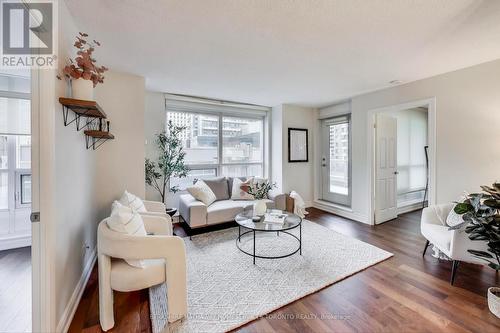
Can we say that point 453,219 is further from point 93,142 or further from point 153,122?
point 153,122

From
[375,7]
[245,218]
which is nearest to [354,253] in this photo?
[245,218]

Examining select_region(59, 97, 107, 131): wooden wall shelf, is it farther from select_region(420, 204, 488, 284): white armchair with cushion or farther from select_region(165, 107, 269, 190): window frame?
select_region(420, 204, 488, 284): white armchair with cushion

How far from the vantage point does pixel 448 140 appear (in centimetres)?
285

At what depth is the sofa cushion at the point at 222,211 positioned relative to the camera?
323cm

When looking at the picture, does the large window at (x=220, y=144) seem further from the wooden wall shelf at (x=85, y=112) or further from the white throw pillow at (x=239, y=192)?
the wooden wall shelf at (x=85, y=112)

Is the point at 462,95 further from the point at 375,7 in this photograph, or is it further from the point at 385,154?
the point at 375,7

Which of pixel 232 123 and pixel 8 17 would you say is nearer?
pixel 8 17

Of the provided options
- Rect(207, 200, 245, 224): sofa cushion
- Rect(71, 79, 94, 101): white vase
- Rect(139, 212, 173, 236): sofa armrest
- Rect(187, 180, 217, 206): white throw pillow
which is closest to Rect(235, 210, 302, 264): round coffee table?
Rect(207, 200, 245, 224): sofa cushion

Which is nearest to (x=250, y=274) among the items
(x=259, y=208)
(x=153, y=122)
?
(x=259, y=208)

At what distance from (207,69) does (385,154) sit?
356cm

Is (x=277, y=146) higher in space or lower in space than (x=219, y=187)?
higher

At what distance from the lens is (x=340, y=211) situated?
14.5ft

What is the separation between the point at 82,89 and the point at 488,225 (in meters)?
3.47

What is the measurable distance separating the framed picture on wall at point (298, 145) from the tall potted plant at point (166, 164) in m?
2.37
